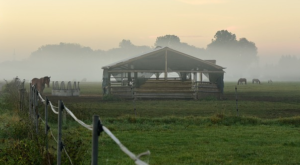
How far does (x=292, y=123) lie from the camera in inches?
653

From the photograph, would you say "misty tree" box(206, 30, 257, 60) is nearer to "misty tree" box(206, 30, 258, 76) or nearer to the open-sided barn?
"misty tree" box(206, 30, 258, 76)

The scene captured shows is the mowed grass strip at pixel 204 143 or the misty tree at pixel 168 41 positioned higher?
the misty tree at pixel 168 41

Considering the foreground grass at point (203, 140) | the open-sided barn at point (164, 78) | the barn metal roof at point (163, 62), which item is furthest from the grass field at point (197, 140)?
the barn metal roof at point (163, 62)

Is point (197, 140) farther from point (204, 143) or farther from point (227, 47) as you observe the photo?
point (227, 47)

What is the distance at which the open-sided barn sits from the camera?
34.5 meters

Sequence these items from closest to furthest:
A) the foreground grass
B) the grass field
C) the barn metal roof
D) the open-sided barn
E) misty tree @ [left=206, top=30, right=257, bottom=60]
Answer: the grass field < the foreground grass < the open-sided barn < the barn metal roof < misty tree @ [left=206, top=30, right=257, bottom=60]

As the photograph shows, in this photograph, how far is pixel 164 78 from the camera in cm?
3519

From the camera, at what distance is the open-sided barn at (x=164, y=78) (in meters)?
34.5

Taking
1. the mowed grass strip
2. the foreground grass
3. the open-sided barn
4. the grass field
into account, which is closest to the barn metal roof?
the open-sided barn

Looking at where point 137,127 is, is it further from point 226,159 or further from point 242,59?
point 242,59

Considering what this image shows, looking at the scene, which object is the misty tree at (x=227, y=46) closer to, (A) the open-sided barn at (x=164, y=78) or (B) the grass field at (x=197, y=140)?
(A) the open-sided barn at (x=164, y=78)

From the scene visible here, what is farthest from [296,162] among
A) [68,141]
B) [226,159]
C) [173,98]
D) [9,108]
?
[173,98]

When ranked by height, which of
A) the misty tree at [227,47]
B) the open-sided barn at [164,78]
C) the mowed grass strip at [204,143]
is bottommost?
the mowed grass strip at [204,143]

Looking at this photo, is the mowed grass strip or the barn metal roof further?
the barn metal roof
